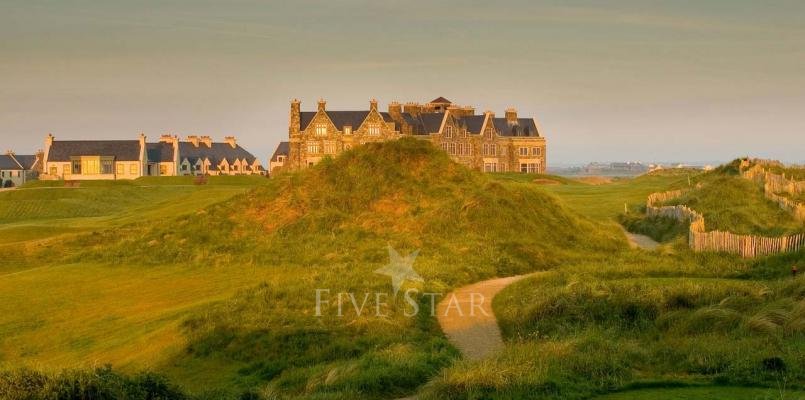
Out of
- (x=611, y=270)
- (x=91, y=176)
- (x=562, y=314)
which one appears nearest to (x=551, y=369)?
(x=562, y=314)

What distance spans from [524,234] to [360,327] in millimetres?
15985

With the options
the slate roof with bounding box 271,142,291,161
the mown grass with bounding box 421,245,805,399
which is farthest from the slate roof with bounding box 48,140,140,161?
the mown grass with bounding box 421,245,805,399

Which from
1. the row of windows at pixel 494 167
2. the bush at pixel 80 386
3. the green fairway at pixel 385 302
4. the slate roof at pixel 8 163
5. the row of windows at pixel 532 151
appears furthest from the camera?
the slate roof at pixel 8 163

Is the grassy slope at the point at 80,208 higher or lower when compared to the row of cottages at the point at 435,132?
lower

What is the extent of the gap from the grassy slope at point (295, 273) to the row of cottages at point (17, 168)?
110 metres

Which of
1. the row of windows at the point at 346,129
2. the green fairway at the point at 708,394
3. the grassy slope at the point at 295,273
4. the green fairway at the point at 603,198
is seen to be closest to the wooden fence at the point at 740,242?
the grassy slope at the point at 295,273

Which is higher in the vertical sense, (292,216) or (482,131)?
(482,131)

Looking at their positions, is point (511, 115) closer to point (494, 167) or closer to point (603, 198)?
point (494, 167)

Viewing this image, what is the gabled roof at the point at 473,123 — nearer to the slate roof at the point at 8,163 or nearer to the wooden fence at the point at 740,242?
the wooden fence at the point at 740,242

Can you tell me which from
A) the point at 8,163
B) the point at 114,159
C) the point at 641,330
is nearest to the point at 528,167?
the point at 114,159

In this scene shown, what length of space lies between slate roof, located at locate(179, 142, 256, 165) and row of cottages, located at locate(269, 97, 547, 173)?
1385 inches

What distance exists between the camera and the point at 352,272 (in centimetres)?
2822

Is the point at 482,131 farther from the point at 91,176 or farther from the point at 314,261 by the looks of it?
the point at 314,261

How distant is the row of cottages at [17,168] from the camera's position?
481ft
